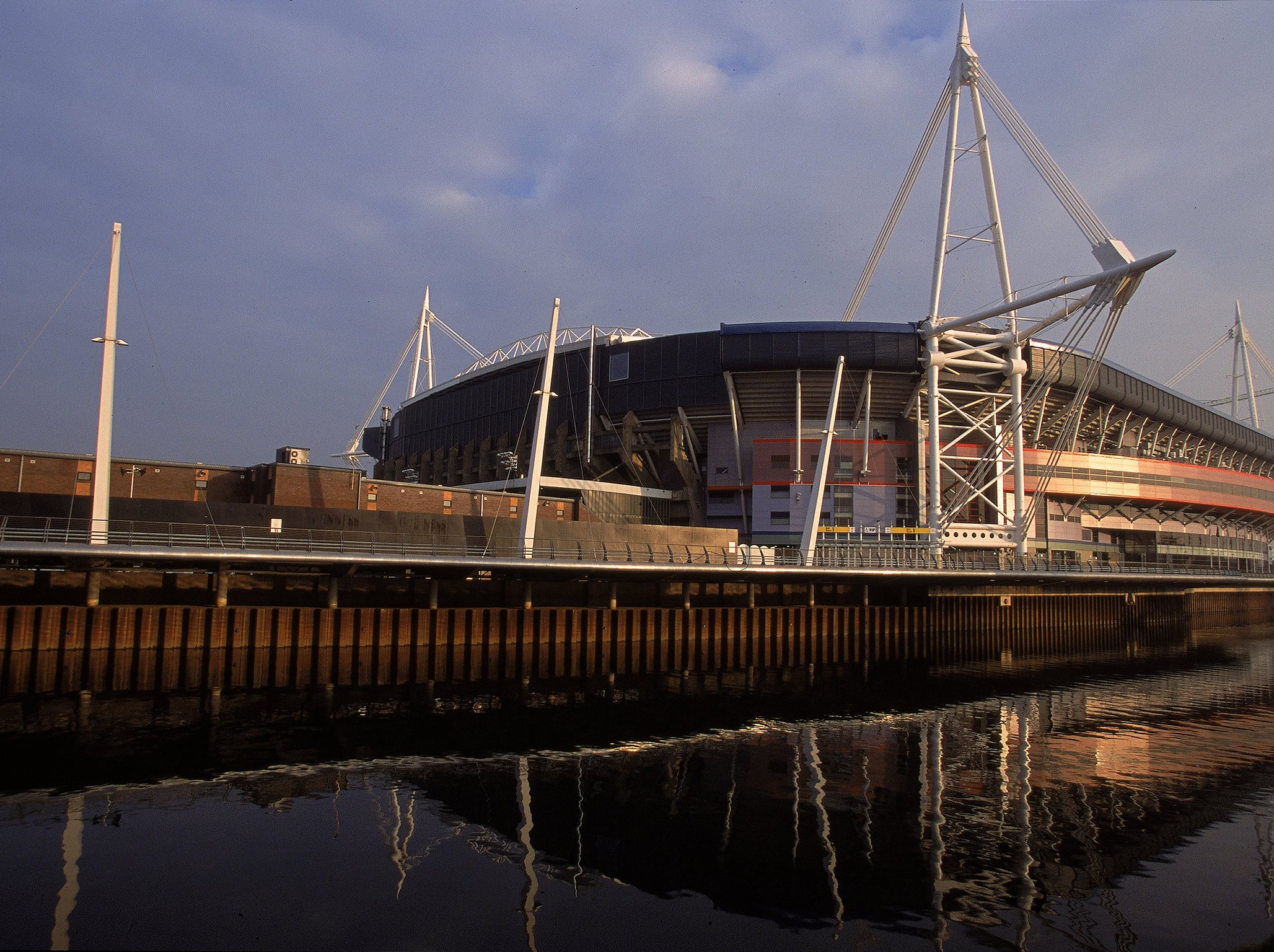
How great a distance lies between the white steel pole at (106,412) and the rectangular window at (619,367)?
38396 mm

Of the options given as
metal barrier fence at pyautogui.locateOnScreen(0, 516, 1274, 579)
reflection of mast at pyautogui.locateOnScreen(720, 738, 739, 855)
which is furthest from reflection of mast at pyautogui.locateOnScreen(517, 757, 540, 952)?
metal barrier fence at pyautogui.locateOnScreen(0, 516, 1274, 579)

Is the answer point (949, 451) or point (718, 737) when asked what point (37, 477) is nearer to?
point (718, 737)

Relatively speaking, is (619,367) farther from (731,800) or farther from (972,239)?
(731,800)

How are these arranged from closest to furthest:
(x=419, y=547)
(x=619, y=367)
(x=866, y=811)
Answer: (x=866, y=811) < (x=419, y=547) < (x=619, y=367)

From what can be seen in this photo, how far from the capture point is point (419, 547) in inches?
1230

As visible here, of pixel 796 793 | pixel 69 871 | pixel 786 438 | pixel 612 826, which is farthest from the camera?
pixel 786 438

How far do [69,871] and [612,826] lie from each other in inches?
346

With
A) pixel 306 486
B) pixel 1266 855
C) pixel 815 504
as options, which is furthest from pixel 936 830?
pixel 306 486

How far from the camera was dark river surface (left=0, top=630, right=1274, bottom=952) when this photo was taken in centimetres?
1076

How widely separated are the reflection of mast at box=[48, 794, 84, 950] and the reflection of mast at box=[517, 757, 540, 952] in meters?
5.79

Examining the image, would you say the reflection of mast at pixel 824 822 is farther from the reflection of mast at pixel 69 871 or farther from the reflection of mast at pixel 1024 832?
the reflection of mast at pixel 69 871

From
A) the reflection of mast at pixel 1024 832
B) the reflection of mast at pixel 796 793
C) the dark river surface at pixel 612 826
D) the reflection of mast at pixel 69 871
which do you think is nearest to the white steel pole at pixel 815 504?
the dark river surface at pixel 612 826

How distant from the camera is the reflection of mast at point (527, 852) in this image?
10.8 meters

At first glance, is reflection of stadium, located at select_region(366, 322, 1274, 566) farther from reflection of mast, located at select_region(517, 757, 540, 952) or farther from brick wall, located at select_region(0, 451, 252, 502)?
reflection of mast, located at select_region(517, 757, 540, 952)
